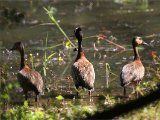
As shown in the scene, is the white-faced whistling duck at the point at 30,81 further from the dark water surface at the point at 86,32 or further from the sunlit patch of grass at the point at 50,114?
the sunlit patch of grass at the point at 50,114

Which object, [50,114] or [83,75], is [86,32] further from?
[50,114]

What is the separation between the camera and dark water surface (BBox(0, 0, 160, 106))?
A: 1171 centimetres

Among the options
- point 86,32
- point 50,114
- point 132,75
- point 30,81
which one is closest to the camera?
point 50,114

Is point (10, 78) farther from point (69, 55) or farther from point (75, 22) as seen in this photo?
point (75, 22)

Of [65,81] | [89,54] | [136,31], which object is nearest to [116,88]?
[65,81]

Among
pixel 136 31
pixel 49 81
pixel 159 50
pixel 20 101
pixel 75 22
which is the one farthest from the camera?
pixel 75 22

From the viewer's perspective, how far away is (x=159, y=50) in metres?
13.5

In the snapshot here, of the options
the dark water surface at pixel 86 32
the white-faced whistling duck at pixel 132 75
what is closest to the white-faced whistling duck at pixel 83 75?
the dark water surface at pixel 86 32

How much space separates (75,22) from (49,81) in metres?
6.83

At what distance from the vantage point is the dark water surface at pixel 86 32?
38.4 ft

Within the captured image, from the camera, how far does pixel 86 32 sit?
52.9 ft

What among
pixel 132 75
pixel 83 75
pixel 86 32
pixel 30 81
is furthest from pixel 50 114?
pixel 86 32

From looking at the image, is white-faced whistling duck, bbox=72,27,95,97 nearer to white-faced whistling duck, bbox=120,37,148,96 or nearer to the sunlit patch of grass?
white-faced whistling duck, bbox=120,37,148,96

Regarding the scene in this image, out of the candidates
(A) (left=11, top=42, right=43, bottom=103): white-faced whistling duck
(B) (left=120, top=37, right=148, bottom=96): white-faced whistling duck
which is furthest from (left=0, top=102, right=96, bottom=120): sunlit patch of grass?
(B) (left=120, top=37, right=148, bottom=96): white-faced whistling duck
